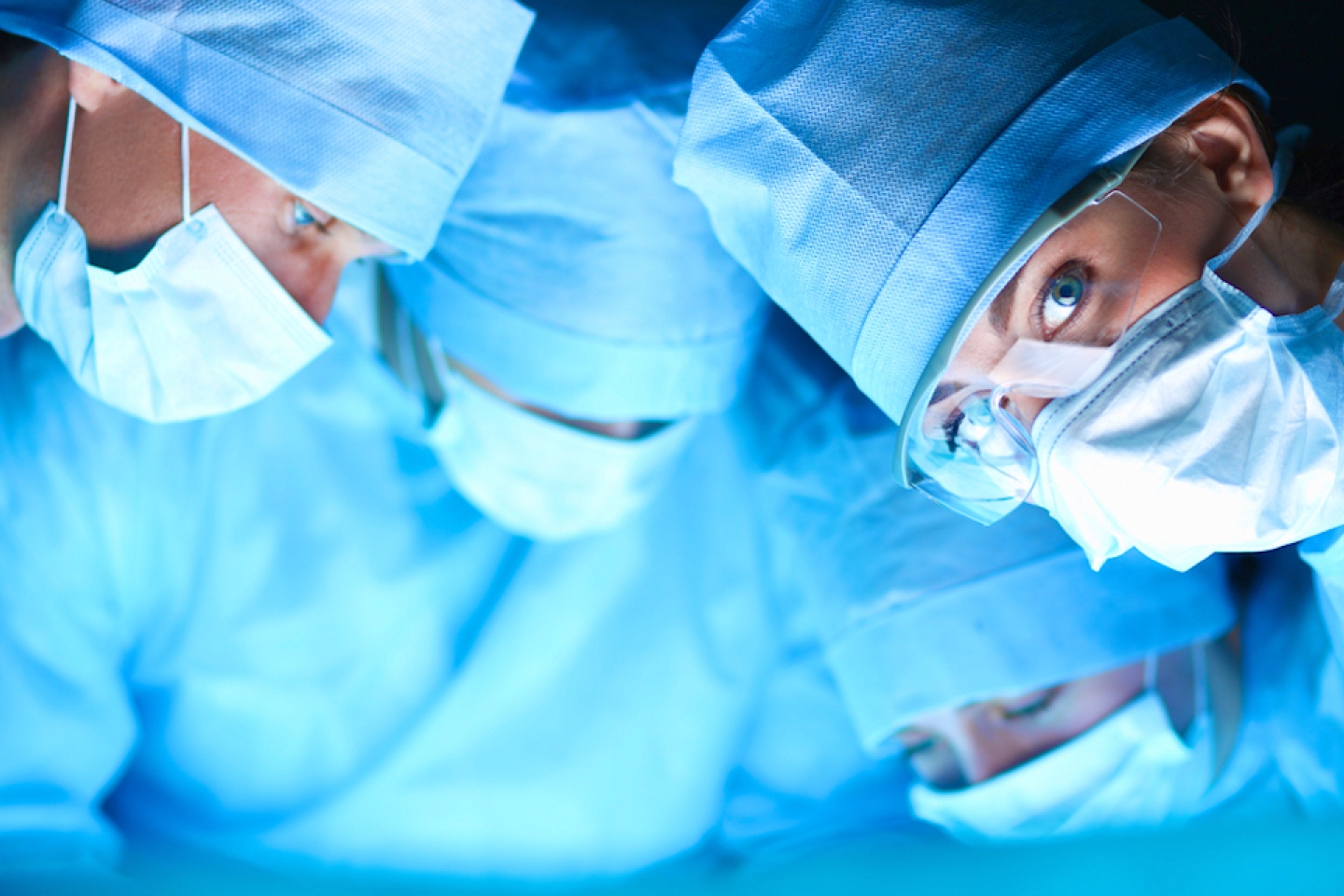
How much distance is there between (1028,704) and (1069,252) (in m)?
0.68

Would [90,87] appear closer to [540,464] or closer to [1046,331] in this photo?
[540,464]

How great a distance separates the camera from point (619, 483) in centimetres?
134

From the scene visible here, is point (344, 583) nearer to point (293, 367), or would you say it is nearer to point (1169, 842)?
point (293, 367)

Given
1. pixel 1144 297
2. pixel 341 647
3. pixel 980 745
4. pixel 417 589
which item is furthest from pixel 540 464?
pixel 1144 297

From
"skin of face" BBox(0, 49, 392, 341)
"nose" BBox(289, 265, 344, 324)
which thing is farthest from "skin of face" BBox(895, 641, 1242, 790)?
"skin of face" BBox(0, 49, 392, 341)

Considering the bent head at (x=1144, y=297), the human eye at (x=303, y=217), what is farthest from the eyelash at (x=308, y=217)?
the bent head at (x=1144, y=297)

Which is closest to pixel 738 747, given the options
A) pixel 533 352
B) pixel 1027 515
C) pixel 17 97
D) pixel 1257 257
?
pixel 1027 515

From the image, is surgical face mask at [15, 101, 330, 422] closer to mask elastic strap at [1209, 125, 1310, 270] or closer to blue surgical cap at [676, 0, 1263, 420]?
blue surgical cap at [676, 0, 1263, 420]

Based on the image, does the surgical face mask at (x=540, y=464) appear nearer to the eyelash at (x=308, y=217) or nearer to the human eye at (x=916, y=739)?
the eyelash at (x=308, y=217)

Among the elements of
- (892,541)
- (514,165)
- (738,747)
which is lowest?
(738,747)

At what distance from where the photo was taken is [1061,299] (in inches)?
28.7

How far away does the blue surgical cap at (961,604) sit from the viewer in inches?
45.1

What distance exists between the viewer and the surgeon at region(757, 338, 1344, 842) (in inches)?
44.9

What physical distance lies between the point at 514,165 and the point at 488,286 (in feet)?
0.51
